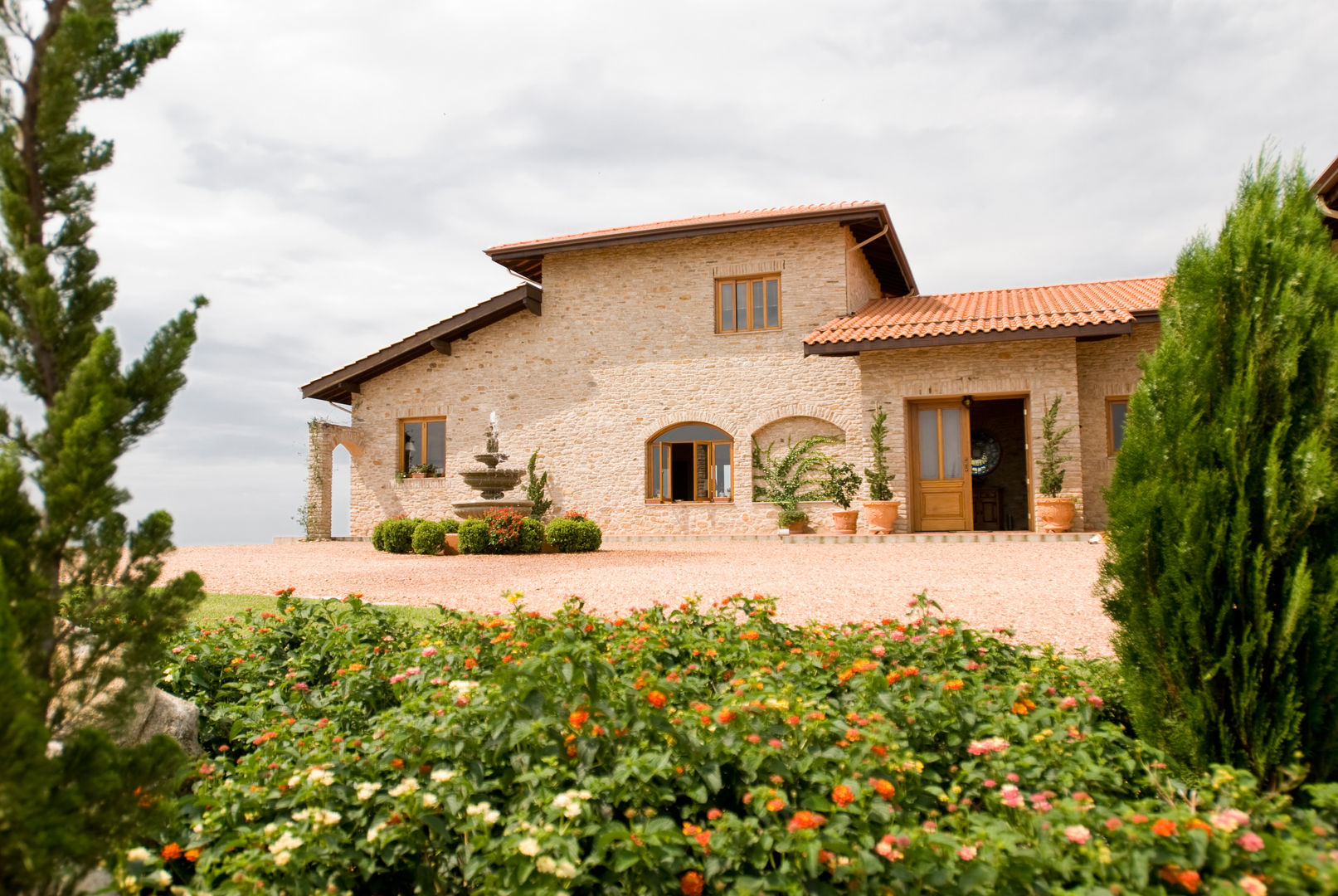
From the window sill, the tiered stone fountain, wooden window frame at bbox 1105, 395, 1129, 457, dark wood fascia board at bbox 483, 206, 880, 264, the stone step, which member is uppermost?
dark wood fascia board at bbox 483, 206, 880, 264

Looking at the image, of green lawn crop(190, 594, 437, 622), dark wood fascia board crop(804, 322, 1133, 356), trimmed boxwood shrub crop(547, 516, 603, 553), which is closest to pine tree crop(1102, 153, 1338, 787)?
green lawn crop(190, 594, 437, 622)

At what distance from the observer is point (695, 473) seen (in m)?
16.9

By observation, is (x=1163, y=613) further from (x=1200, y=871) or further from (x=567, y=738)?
(x=567, y=738)

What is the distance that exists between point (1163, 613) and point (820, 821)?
1685 millimetres

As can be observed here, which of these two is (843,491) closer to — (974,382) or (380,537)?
(974,382)

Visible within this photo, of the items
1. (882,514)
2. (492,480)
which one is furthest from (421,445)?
(882,514)

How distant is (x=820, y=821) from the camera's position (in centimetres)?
212

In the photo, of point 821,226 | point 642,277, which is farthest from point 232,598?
point 821,226

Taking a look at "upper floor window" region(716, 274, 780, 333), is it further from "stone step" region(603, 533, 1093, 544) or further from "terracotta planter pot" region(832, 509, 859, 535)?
"stone step" region(603, 533, 1093, 544)

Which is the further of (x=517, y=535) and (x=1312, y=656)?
(x=517, y=535)

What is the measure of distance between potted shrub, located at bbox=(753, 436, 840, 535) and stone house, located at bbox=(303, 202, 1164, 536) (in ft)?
0.75

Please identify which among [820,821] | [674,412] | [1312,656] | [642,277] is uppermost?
[642,277]

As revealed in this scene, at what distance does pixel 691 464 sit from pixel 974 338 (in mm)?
5865

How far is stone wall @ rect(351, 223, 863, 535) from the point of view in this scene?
16.3 metres
